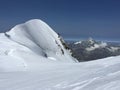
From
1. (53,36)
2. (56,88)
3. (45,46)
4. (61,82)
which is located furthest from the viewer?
(53,36)

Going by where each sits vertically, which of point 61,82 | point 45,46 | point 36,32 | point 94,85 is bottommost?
point 94,85

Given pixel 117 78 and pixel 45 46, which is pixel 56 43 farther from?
pixel 117 78

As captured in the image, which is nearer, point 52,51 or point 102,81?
point 102,81

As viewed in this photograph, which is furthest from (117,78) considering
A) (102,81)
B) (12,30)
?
(12,30)

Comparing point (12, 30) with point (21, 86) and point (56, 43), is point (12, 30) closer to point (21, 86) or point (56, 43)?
point (56, 43)

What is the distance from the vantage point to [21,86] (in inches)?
485

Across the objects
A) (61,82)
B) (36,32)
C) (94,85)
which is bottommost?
(94,85)

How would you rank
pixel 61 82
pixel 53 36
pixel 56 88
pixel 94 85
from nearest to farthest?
pixel 94 85 < pixel 56 88 < pixel 61 82 < pixel 53 36

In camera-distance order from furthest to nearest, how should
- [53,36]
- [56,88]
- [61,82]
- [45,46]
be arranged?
[53,36], [45,46], [61,82], [56,88]

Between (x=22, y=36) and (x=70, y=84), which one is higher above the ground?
(x=22, y=36)

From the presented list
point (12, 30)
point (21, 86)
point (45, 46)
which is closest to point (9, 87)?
point (21, 86)

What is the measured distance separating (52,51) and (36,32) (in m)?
5.01

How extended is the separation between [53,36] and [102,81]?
57.3 m

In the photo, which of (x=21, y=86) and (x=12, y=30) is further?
(x=12, y=30)
